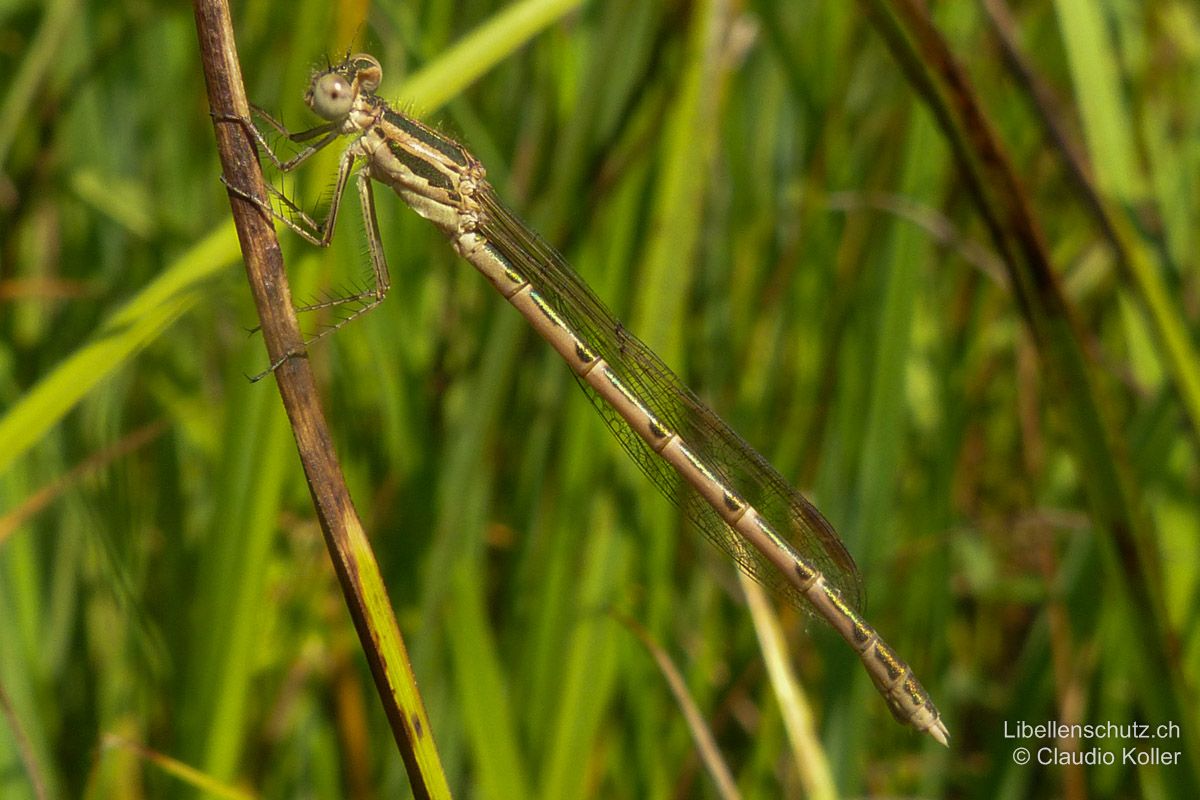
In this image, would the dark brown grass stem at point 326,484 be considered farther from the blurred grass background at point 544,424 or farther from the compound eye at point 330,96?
the compound eye at point 330,96

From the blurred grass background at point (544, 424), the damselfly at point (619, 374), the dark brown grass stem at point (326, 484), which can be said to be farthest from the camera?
the damselfly at point (619, 374)

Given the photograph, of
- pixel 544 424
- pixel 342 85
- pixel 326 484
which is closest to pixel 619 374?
pixel 544 424

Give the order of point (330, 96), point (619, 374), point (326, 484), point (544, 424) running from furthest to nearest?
point (544, 424), point (619, 374), point (330, 96), point (326, 484)

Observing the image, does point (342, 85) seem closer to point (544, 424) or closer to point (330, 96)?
point (330, 96)

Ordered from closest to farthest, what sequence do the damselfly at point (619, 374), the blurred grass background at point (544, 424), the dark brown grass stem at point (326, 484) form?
1. the dark brown grass stem at point (326, 484)
2. the blurred grass background at point (544, 424)
3. the damselfly at point (619, 374)

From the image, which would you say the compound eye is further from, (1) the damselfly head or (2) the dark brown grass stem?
(2) the dark brown grass stem

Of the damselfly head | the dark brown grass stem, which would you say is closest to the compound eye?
the damselfly head

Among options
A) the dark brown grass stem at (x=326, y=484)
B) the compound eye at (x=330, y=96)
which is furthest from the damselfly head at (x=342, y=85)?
the dark brown grass stem at (x=326, y=484)
